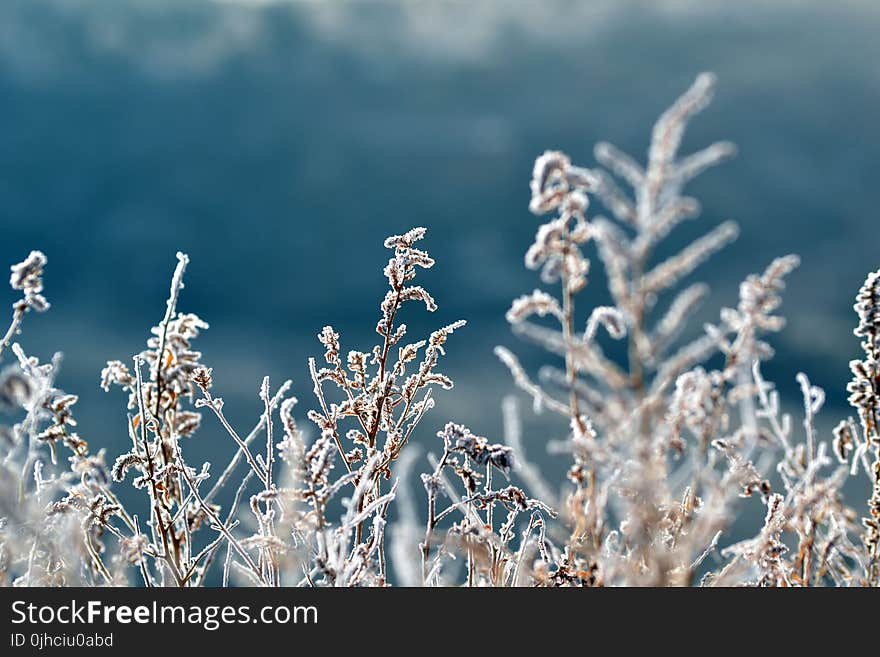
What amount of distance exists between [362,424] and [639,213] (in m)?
2.32

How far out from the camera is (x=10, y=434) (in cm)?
306

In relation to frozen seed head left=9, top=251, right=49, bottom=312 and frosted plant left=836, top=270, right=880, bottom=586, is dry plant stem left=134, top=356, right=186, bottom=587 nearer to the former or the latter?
frozen seed head left=9, top=251, right=49, bottom=312

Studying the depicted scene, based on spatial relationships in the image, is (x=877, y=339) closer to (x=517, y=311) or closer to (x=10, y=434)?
(x=517, y=311)

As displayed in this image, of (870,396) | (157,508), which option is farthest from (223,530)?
(870,396)

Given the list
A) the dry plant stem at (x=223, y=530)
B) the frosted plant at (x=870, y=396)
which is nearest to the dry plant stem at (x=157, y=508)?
the dry plant stem at (x=223, y=530)

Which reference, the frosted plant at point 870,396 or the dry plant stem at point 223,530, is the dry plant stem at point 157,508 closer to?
the dry plant stem at point 223,530

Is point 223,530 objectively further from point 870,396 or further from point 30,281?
point 870,396

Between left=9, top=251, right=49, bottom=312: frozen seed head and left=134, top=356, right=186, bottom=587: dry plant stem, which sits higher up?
left=9, top=251, right=49, bottom=312: frozen seed head

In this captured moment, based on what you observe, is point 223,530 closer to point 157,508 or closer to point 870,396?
point 157,508

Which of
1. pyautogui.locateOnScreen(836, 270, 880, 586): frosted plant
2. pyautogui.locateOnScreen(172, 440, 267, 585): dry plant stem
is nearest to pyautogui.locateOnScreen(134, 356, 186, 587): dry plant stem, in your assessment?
pyautogui.locateOnScreen(172, 440, 267, 585): dry plant stem

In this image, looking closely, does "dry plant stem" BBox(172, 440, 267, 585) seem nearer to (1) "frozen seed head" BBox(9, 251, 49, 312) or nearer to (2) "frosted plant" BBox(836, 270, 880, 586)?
(1) "frozen seed head" BBox(9, 251, 49, 312)

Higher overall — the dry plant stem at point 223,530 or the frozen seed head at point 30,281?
the frozen seed head at point 30,281
